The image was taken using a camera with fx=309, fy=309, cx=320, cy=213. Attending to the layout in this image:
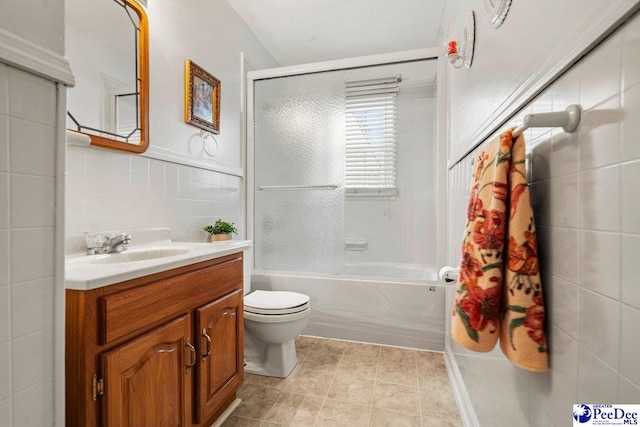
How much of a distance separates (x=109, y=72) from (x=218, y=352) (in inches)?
52.9

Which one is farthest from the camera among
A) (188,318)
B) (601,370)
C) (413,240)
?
(413,240)

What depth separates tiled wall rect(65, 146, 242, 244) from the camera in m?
1.27

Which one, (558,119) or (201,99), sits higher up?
(201,99)

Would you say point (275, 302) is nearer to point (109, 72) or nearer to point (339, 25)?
point (109, 72)

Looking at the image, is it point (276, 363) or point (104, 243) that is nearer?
point (104, 243)

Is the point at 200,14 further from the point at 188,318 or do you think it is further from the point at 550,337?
the point at 550,337

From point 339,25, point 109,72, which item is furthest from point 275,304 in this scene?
point 339,25

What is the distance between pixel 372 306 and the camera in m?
2.31

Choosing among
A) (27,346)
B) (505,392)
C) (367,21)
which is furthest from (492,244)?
(367,21)

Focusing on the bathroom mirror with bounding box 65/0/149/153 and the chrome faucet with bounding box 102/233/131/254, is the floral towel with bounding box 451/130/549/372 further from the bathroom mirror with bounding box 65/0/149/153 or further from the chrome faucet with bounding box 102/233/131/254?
the bathroom mirror with bounding box 65/0/149/153

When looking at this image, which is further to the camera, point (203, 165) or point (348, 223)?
point (348, 223)

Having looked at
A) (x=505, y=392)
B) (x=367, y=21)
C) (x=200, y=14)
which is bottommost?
(x=505, y=392)

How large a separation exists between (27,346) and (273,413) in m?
1.19

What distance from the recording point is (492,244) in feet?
2.41
